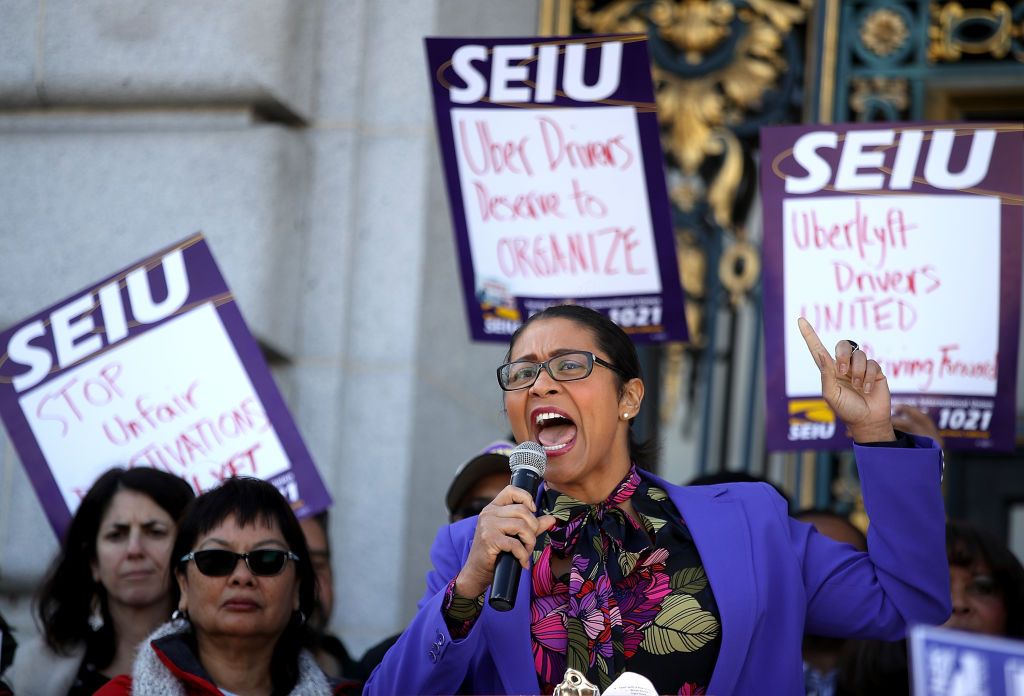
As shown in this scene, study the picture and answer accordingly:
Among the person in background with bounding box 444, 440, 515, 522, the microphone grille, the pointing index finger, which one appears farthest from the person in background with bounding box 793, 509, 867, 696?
the microphone grille

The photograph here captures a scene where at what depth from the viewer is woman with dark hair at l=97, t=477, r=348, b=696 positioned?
402 centimetres

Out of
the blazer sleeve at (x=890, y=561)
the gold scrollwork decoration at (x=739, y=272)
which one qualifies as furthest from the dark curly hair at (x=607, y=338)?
the gold scrollwork decoration at (x=739, y=272)

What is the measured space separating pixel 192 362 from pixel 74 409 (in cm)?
39

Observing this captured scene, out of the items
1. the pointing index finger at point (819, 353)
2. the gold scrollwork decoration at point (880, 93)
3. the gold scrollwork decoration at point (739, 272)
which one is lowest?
the pointing index finger at point (819, 353)

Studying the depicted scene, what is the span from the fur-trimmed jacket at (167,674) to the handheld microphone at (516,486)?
1.08m

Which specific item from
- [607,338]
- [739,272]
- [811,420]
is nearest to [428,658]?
[607,338]

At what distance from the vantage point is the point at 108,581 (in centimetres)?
461

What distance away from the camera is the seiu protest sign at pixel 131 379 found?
5.02 m

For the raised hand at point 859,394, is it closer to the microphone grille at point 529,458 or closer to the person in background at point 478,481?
the microphone grille at point 529,458

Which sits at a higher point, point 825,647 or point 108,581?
point 108,581


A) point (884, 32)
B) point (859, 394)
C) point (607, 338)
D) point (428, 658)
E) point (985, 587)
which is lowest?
point (985, 587)

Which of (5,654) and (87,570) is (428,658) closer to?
(5,654)

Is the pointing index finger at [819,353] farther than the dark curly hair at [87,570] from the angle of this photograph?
No

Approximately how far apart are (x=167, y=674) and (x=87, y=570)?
2.96 ft
